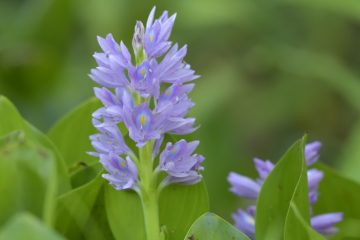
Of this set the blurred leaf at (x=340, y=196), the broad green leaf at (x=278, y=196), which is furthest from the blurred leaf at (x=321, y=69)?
the broad green leaf at (x=278, y=196)

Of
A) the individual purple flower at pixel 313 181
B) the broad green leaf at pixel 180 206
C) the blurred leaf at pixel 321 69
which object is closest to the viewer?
the broad green leaf at pixel 180 206

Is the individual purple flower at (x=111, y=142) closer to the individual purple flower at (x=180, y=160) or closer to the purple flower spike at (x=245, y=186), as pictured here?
the individual purple flower at (x=180, y=160)

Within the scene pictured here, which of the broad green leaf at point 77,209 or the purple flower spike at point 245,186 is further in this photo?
the purple flower spike at point 245,186

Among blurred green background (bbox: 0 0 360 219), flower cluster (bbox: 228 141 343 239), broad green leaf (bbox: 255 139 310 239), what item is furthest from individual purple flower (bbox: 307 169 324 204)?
blurred green background (bbox: 0 0 360 219)

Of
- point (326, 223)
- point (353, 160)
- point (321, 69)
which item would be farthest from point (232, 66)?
point (326, 223)

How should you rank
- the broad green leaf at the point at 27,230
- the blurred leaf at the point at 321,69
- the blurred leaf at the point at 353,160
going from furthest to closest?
1. the blurred leaf at the point at 321,69
2. the blurred leaf at the point at 353,160
3. the broad green leaf at the point at 27,230

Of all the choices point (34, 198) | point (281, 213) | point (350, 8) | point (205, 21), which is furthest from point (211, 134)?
point (34, 198)

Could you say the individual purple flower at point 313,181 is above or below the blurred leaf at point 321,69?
above

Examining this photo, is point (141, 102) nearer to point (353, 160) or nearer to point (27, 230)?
point (27, 230)
